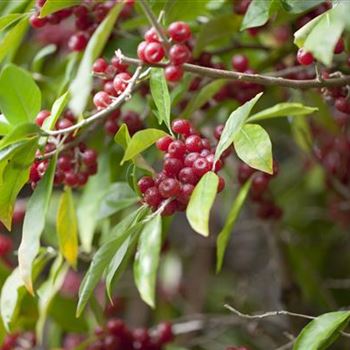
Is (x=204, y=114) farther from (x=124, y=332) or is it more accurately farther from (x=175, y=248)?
(x=175, y=248)

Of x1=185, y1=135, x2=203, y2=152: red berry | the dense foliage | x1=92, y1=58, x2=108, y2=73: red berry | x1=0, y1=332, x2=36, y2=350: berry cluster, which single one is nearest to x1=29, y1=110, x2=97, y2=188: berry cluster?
the dense foliage

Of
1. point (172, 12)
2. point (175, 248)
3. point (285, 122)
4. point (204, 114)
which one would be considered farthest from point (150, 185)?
point (175, 248)

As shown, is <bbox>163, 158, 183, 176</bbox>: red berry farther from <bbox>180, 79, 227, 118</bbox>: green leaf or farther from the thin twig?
<bbox>180, 79, 227, 118</bbox>: green leaf

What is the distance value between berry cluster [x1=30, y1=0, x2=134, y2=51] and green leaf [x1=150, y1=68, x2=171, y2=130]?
0.60ft

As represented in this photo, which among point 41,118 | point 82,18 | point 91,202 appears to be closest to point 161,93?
point 41,118

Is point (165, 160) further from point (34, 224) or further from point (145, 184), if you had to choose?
point (34, 224)

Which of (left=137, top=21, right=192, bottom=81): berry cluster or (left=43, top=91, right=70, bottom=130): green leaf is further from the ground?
(left=137, top=21, right=192, bottom=81): berry cluster

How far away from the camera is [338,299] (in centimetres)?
171

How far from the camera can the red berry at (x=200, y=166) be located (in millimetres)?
801

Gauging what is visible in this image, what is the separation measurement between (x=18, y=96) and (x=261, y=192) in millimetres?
501

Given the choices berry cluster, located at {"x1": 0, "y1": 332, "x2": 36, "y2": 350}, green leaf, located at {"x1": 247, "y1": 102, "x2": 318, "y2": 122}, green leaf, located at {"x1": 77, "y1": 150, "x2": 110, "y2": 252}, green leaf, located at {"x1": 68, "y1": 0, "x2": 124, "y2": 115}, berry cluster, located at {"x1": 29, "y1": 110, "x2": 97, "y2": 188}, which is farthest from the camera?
berry cluster, located at {"x1": 0, "y1": 332, "x2": 36, "y2": 350}

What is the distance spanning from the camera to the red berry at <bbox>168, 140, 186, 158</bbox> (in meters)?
0.83

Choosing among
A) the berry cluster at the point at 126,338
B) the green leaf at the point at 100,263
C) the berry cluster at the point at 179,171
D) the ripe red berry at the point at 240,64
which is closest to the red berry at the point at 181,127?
the berry cluster at the point at 179,171

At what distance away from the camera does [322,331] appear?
849 millimetres
